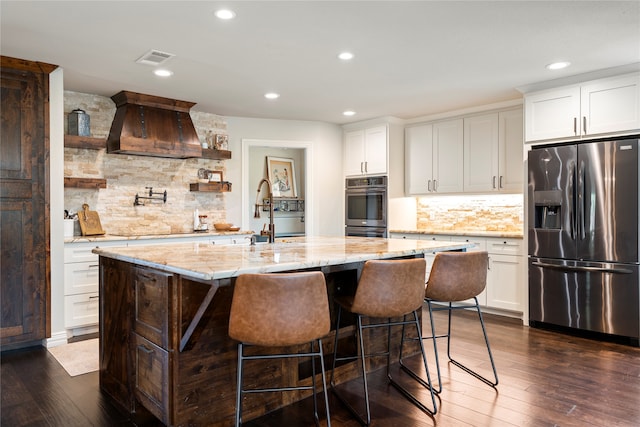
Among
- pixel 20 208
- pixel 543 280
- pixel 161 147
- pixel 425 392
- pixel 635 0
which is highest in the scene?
pixel 635 0

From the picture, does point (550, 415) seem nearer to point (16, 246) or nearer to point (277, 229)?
point (16, 246)

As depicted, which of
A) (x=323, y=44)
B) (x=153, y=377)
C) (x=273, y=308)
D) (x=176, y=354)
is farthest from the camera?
(x=323, y=44)

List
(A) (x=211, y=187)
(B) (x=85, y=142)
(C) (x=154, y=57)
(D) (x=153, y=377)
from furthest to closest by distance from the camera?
(A) (x=211, y=187)
(B) (x=85, y=142)
(C) (x=154, y=57)
(D) (x=153, y=377)

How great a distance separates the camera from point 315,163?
620 centimetres

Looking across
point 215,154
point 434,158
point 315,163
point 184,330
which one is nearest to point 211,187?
point 215,154

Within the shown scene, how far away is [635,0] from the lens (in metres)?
2.61

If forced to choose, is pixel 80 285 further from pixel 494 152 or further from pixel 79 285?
pixel 494 152

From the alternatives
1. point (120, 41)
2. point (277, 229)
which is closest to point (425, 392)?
point (120, 41)

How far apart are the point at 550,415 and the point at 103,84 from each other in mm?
4576

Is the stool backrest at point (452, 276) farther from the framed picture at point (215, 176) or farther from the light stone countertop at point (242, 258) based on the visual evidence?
the framed picture at point (215, 176)

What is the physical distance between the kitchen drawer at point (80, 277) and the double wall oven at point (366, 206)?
3404mm

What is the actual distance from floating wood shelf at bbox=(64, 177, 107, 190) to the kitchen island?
1985mm

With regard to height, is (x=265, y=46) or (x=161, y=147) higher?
(x=265, y=46)

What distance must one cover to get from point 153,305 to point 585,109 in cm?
402
